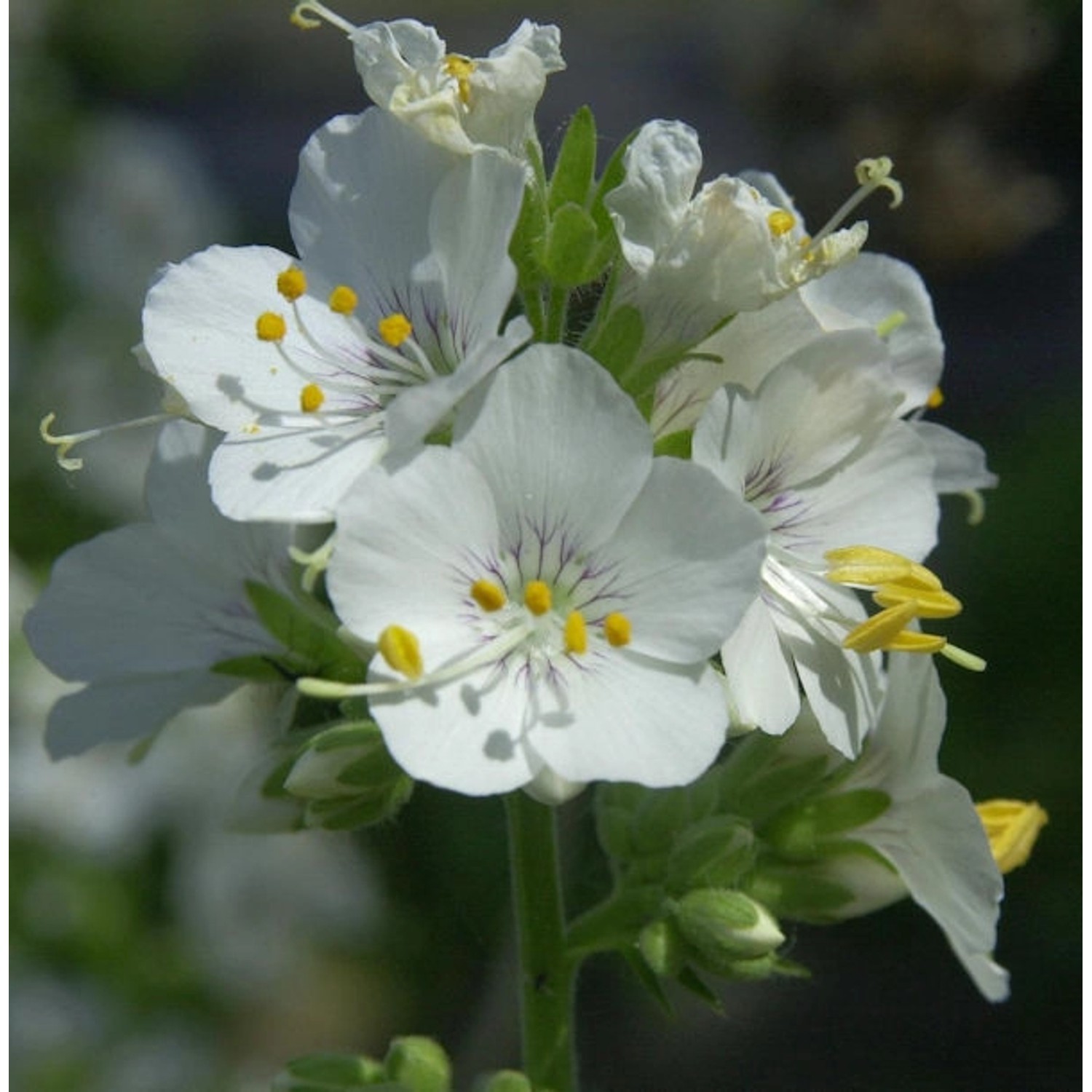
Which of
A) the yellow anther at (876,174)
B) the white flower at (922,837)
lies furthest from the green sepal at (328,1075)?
the yellow anther at (876,174)

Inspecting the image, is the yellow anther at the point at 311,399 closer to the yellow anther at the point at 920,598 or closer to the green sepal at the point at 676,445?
the green sepal at the point at 676,445

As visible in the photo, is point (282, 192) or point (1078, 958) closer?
point (1078, 958)

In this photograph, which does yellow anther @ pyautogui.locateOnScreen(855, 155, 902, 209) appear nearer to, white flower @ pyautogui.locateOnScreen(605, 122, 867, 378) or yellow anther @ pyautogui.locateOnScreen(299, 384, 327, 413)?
white flower @ pyautogui.locateOnScreen(605, 122, 867, 378)

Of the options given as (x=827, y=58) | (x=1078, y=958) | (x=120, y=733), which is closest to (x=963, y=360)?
(x=1078, y=958)

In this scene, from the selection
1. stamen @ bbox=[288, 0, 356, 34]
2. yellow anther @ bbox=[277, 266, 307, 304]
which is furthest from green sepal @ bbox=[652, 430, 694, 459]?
stamen @ bbox=[288, 0, 356, 34]

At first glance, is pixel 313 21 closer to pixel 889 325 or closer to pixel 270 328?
pixel 270 328

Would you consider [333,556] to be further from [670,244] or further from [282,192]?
[282,192]
